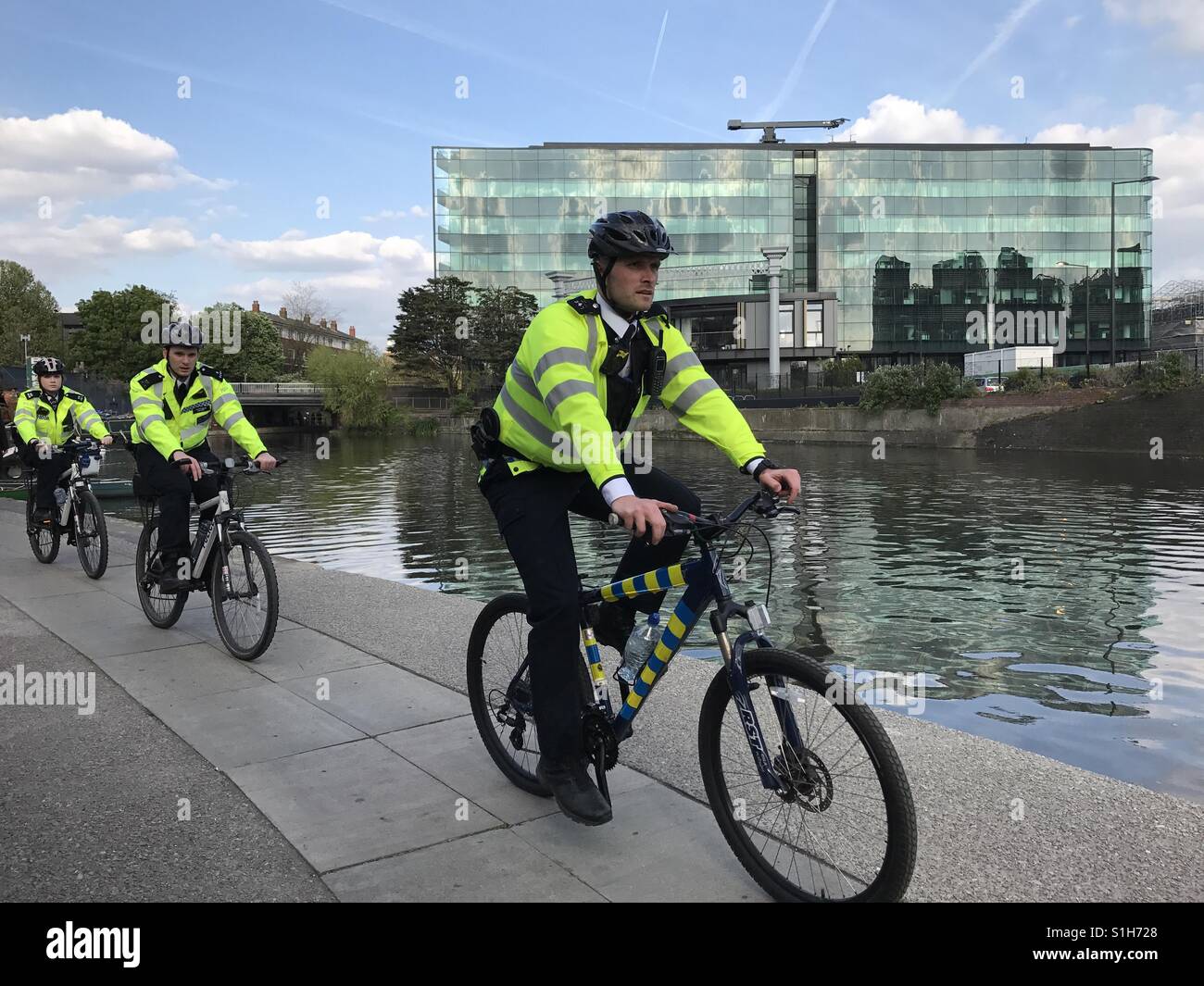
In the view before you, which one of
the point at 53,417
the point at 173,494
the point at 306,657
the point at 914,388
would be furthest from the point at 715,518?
the point at 914,388

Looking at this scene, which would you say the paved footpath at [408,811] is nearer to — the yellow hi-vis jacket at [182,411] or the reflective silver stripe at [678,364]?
the reflective silver stripe at [678,364]

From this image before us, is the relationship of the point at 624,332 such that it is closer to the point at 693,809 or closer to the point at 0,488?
the point at 693,809

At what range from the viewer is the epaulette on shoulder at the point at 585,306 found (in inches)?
131

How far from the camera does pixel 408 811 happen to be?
147 inches

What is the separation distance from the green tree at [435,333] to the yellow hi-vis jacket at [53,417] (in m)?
59.1

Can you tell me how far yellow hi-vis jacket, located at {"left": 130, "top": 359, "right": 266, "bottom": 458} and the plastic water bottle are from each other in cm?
420

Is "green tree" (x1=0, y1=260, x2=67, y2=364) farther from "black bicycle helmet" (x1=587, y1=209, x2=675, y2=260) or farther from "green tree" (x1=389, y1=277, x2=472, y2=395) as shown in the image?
"black bicycle helmet" (x1=587, y1=209, x2=675, y2=260)

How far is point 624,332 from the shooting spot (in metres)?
3.43

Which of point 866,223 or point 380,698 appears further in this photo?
point 866,223

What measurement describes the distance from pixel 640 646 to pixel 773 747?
638 mm

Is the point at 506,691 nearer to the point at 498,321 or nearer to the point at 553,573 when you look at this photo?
the point at 553,573

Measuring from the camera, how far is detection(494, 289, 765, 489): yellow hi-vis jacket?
10.4 feet

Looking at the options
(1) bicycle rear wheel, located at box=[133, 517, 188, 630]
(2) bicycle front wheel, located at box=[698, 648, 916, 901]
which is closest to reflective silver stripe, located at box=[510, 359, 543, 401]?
(2) bicycle front wheel, located at box=[698, 648, 916, 901]
